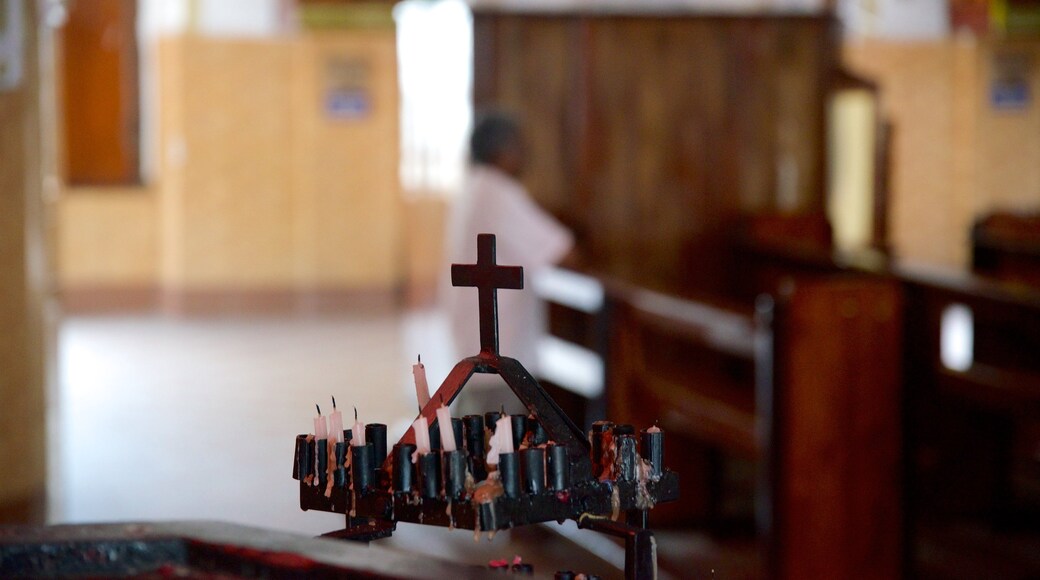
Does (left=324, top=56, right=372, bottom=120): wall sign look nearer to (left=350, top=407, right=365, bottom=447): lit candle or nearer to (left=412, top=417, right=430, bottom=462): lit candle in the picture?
(left=350, top=407, right=365, bottom=447): lit candle

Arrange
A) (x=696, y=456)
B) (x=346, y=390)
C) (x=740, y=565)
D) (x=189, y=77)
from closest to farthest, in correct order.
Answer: (x=740, y=565) → (x=696, y=456) → (x=346, y=390) → (x=189, y=77)

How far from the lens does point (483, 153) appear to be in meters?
5.18

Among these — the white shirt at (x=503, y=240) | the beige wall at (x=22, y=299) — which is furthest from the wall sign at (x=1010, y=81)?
the beige wall at (x=22, y=299)

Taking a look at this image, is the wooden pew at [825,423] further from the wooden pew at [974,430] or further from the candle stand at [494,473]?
the candle stand at [494,473]

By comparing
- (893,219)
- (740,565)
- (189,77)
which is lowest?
(740,565)

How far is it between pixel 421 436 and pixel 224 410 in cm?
656

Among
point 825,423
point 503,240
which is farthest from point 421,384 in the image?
point 503,240

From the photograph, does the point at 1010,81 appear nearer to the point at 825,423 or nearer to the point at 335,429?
the point at 825,423

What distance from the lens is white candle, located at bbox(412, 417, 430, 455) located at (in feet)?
4.53

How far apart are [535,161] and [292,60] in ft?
17.9

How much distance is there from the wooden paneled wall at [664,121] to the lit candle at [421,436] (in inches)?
213

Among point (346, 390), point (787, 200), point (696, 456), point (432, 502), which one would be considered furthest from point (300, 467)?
point (346, 390)

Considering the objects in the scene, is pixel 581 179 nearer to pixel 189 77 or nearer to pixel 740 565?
pixel 740 565

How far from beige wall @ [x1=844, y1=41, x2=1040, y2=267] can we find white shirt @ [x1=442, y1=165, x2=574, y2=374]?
26.4ft
